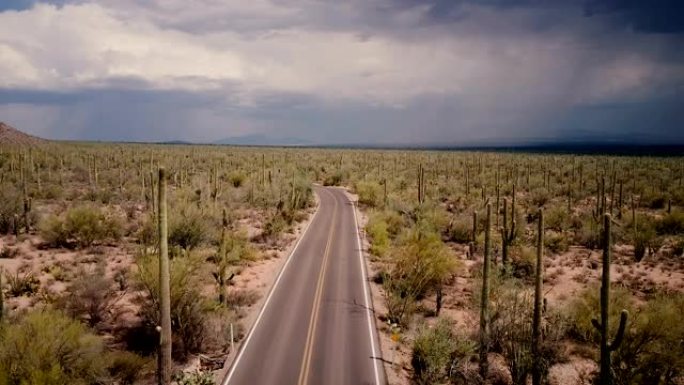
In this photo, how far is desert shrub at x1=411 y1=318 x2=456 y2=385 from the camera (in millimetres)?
17875

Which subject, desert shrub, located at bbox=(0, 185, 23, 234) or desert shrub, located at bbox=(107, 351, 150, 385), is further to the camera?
desert shrub, located at bbox=(0, 185, 23, 234)

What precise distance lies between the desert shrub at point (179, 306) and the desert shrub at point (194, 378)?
1953 mm

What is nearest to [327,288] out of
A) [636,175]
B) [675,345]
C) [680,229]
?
[675,345]

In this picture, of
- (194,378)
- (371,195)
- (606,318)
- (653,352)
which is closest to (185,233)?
(194,378)

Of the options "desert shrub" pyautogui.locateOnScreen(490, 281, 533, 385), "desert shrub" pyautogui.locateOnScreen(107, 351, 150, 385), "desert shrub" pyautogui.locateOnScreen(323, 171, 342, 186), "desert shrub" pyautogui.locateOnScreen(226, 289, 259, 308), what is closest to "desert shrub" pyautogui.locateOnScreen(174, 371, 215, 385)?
"desert shrub" pyautogui.locateOnScreen(107, 351, 150, 385)

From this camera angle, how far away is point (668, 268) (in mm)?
31578

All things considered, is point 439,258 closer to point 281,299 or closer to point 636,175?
point 281,299

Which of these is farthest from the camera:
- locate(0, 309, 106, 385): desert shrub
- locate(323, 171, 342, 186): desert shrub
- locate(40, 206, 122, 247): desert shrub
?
locate(323, 171, 342, 186): desert shrub

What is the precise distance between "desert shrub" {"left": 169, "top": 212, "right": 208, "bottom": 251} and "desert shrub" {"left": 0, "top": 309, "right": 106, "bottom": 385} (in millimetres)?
16434

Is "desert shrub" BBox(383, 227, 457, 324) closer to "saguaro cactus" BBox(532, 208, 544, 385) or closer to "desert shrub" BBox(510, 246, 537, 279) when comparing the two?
"desert shrub" BBox(510, 246, 537, 279)

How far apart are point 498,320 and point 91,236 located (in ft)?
92.9

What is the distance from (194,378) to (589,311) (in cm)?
1667

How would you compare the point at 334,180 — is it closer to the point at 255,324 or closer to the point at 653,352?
the point at 255,324

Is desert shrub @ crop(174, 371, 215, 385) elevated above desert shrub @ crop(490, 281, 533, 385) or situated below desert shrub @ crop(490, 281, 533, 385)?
below
